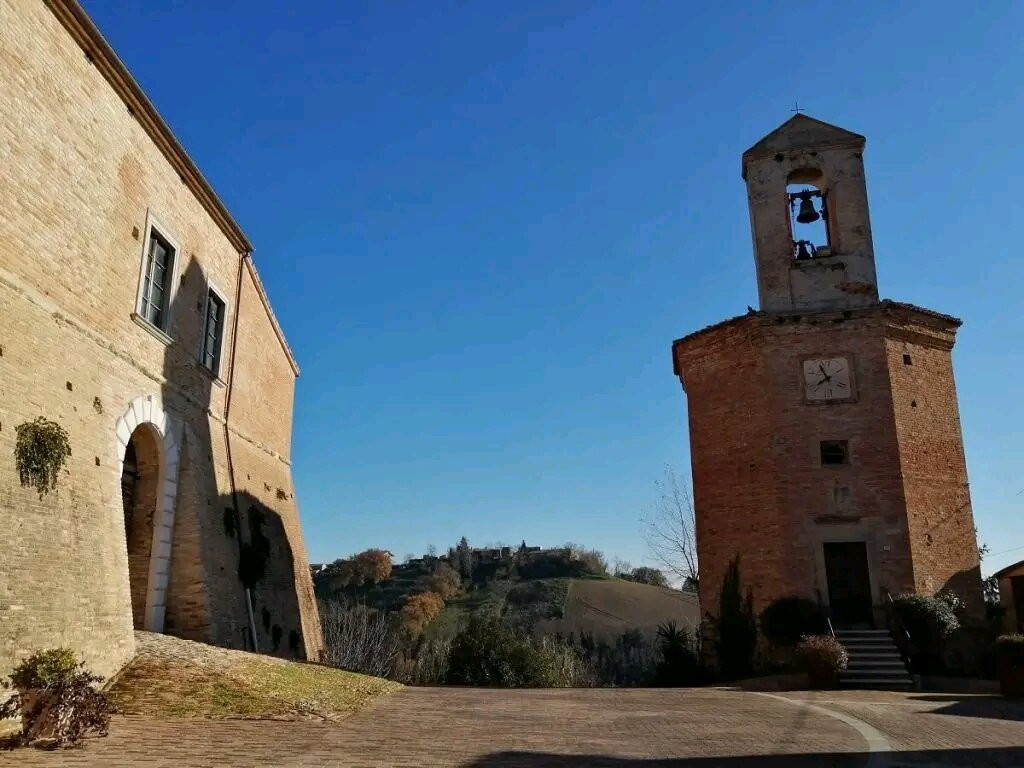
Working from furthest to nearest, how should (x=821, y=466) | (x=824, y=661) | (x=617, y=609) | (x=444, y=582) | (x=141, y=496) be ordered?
(x=444, y=582) → (x=617, y=609) → (x=821, y=466) → (x=824, y=661) → (x=141, y=496)

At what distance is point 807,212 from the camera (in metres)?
20.2

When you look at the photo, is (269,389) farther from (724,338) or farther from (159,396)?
(724,338)

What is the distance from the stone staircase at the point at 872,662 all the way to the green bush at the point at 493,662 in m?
9.18

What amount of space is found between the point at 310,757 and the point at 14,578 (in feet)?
13.5

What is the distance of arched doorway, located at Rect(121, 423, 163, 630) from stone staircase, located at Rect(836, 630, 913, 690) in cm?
1354

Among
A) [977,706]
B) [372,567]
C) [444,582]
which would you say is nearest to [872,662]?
[977,706]

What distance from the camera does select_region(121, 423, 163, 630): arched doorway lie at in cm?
1345

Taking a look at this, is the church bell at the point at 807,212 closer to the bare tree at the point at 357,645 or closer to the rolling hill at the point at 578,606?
the bare tree at the point at 357,645

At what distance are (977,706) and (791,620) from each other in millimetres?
5207

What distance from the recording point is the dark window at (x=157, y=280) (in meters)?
13.9

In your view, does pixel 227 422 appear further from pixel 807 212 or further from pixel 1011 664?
pixel 1011 664

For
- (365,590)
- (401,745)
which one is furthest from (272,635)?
(365,590)

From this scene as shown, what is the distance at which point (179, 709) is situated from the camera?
30.2 ft

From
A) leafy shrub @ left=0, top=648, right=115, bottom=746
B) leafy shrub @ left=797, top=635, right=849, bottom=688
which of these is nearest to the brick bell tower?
leafy shrub @ left=797, top=635, right=849, bottom=688
